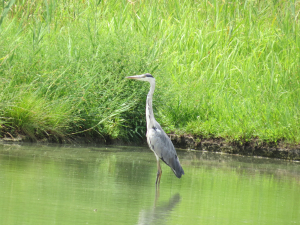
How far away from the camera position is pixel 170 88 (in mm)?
10195

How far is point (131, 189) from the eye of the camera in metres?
5.70

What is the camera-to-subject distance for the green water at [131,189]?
4426 mm

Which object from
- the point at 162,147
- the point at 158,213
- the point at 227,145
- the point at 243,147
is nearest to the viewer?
the point at 158,213

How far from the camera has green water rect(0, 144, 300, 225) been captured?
174 inches

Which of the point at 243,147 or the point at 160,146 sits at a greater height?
the point at 160,146

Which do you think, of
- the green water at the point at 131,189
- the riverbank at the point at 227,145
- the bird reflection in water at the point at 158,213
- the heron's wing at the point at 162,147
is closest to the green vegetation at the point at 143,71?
the riverbank at the point at 227,145

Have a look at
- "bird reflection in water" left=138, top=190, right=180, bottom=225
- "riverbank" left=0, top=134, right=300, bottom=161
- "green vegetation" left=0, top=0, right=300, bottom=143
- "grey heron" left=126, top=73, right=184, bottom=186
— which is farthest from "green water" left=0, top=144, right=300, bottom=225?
"green vegetation" left=0, top=0, right=300, bottom=143

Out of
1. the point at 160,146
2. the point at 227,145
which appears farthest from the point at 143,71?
the point at 160,146

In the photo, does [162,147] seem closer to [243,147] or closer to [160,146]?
[160,146]

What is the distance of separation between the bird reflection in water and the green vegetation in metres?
3.78

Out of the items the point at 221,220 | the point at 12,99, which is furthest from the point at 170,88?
the point at 221,220

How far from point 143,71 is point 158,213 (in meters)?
5.38

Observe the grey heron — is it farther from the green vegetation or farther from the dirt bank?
the dirt bank

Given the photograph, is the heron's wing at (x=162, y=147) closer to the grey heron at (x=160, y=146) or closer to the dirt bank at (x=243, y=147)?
the grey heron at (x=160, y=146)
